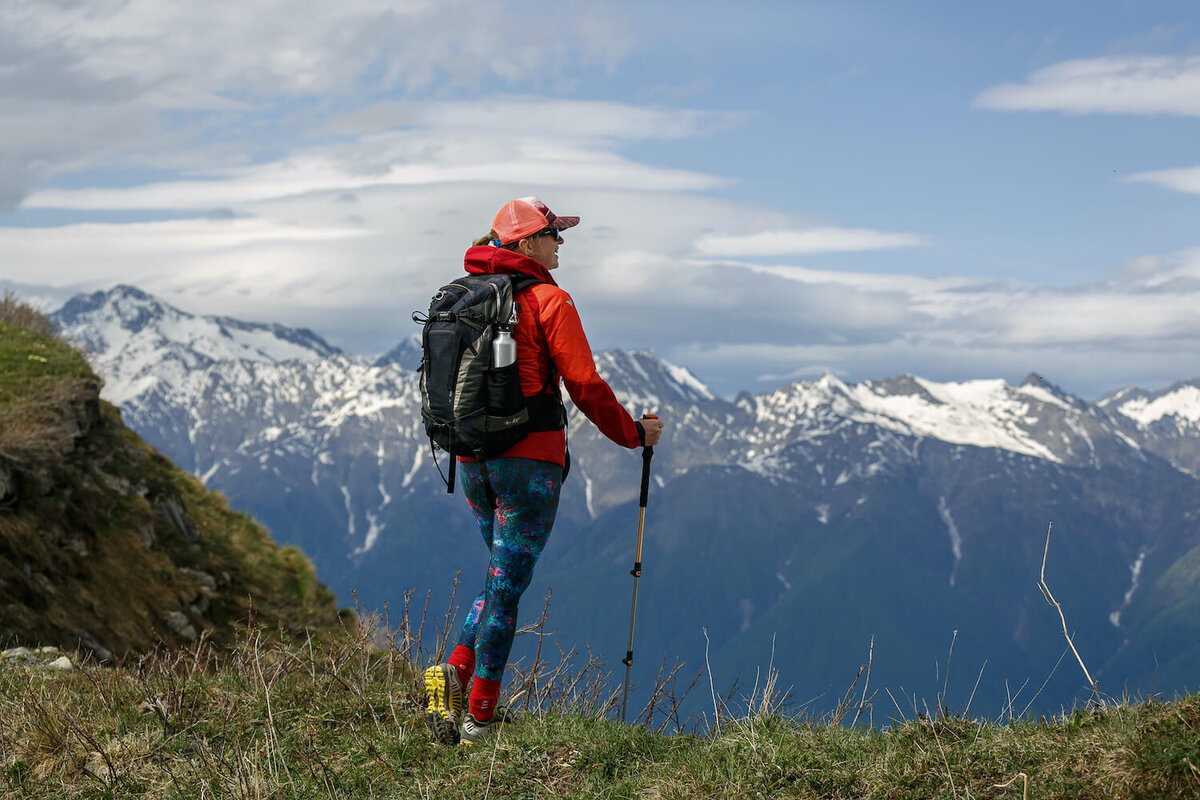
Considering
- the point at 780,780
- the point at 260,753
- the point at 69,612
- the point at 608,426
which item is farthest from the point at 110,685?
the point at 69,612

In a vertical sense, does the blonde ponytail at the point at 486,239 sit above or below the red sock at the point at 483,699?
above

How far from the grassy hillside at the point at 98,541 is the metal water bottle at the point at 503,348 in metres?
6.81

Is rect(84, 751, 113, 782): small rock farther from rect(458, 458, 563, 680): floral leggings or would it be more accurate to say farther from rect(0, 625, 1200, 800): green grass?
rect(458, 458, 563, 680): floral leggings

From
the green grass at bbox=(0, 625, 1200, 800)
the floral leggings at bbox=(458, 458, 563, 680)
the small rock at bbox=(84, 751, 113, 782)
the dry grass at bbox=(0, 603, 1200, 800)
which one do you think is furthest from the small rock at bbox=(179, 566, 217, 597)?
the floral leggings at bbox=(458, 458, 563, 680)

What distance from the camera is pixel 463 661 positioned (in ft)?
23.0

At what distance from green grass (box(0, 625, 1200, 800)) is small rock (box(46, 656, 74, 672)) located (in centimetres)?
96

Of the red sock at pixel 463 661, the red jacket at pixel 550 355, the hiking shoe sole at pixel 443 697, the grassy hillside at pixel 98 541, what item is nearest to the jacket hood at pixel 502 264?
the red jacket at pixel 550 355

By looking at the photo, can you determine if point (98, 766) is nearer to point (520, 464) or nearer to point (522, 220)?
point (520, 464)

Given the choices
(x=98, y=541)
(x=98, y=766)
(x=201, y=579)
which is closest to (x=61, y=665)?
(x=98, y=766)

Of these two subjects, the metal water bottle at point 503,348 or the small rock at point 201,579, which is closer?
the metal water bottle at point 503,348

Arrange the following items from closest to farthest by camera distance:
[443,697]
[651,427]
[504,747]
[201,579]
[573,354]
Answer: [504,747] < [573,354] < [443,697] < [651,427] < [201,579]

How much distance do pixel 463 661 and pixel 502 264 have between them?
2667 mm

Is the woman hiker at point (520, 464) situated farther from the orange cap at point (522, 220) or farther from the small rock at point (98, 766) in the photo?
the small rock at point (98, 766)

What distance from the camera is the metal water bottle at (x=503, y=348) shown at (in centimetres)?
638
